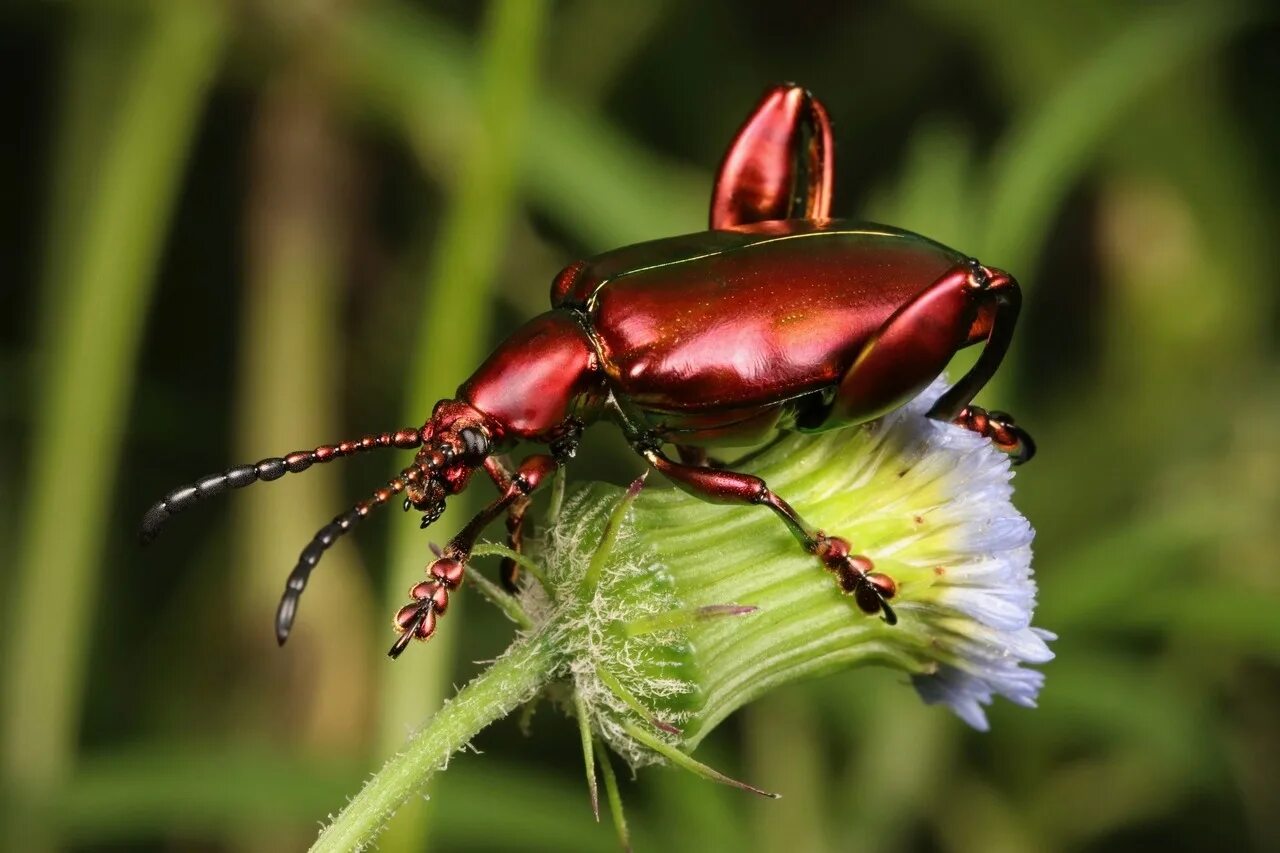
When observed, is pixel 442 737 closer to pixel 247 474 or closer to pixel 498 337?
pixel 247 474

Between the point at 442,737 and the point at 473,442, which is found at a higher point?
the point at 473,442

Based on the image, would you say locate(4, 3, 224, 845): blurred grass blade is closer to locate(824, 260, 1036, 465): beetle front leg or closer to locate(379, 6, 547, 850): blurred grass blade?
locate(379, 6, 547, 850): blurred grass blade

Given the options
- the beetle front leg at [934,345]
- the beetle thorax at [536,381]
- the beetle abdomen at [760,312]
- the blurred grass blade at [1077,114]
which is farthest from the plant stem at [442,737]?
the blurred grass blade at [1077,114]

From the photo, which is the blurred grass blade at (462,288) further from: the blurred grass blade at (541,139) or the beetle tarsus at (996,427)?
the beetle tarsus at (996,427)

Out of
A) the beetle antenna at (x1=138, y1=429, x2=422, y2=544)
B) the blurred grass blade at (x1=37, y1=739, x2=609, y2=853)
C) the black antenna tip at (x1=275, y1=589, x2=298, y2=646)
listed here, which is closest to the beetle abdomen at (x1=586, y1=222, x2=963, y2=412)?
the beetle antenna at (x1=138, y1=429, x2=422, y2=544)

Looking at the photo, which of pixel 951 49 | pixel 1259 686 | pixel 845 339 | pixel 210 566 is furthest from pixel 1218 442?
pixel 210 566

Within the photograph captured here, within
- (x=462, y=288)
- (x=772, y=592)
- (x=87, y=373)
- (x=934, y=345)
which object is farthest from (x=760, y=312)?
(x=87, y=373)
